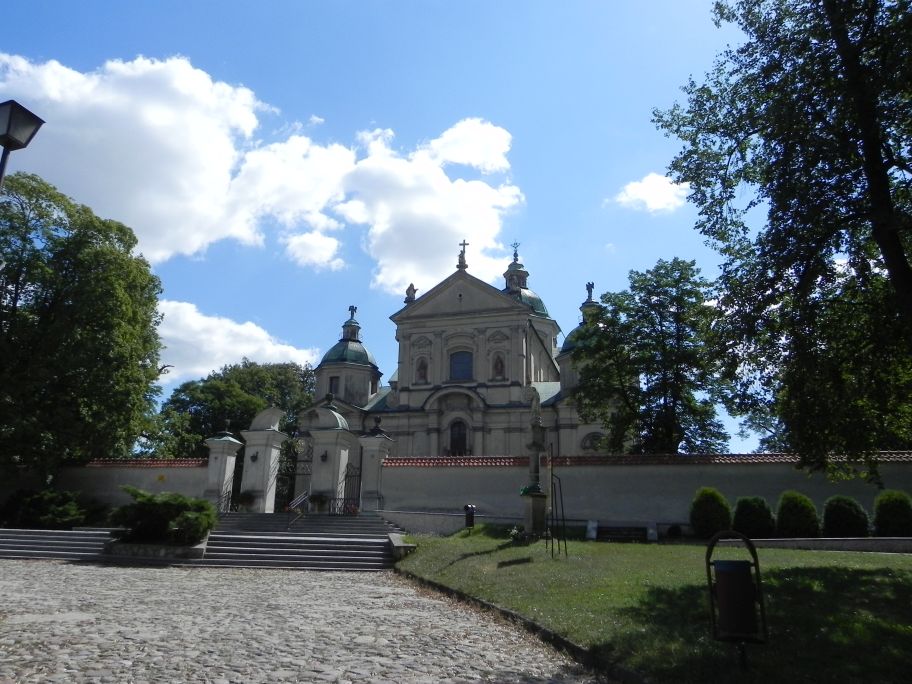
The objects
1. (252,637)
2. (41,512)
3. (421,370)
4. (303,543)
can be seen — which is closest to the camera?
(252,637)

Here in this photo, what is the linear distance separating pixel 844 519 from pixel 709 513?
3.45 m

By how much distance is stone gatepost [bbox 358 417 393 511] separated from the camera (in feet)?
78.1

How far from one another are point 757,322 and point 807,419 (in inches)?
94.5

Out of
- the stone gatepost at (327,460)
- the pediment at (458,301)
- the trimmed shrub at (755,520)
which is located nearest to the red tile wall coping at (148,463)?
the stone gatepost at (327,460)

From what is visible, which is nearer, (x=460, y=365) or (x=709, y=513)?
(x=709, y=513)

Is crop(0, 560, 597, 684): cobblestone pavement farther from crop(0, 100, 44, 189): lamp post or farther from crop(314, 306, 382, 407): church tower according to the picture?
crop(314, 306, 382, 407): church tower

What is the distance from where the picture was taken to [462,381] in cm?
4272

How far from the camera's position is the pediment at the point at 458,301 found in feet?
141

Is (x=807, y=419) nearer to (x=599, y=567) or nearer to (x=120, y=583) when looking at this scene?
(x=599, y=567)

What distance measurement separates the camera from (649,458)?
22.8 metres

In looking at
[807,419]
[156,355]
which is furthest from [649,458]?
[156,355]

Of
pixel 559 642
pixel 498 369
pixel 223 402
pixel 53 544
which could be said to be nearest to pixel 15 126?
pixel 559 642

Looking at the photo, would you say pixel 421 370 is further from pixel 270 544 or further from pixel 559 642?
pixel 559 642

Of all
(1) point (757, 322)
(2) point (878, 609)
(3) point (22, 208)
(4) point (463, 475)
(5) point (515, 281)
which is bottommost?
(2) point (878, 609)
